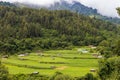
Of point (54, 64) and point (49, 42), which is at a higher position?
point (49, 42)

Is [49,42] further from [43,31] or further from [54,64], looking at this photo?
[54,64]

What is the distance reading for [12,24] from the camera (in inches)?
3994

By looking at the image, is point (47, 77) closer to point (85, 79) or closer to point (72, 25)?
point (85, 79)

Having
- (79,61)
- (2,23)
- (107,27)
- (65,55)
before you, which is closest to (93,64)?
(79,61)

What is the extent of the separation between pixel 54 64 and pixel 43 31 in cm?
3962

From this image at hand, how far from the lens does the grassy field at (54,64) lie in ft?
196

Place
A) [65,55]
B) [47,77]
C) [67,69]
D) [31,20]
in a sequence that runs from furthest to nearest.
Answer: [31,20] → [65,55] → [67,69] → [47,77]

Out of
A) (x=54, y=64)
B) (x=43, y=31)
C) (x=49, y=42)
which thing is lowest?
(x=54, y=64)

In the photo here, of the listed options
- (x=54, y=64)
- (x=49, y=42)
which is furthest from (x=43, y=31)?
(x=54, y=64)

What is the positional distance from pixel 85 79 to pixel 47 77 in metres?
8.01

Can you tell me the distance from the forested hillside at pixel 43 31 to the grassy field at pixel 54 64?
14330mm

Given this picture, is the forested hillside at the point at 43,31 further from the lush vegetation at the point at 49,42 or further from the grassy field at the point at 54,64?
the grassy field at the point at 54,64

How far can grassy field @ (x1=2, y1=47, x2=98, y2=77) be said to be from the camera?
5978 centimetres

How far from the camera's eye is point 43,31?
344 ft
